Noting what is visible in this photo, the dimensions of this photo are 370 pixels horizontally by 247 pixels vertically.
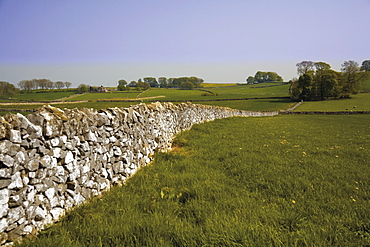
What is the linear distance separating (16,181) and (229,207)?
3418 millimetres

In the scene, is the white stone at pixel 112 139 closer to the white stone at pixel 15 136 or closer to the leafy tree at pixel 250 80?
the white stone at pixel 15 136

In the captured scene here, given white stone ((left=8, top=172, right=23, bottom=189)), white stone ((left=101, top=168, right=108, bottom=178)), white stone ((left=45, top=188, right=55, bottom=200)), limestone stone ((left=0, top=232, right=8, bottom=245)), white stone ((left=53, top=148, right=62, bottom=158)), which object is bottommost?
limestone stone ((left=0, top=232, right=8, bottom=245))

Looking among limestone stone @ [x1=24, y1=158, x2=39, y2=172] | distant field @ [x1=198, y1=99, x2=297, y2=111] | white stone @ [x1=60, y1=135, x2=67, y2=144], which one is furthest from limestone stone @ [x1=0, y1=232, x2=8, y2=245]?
distant field @ [x1=198, y1=99, x2=297, y2=111]

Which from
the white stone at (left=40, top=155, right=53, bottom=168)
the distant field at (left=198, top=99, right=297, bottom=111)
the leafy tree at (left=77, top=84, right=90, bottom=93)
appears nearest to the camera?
the white stone at (left=40, top=155, right=53, bottom=168)

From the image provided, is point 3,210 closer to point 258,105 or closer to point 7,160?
point 7,160

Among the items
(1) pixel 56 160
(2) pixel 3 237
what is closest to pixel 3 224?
(2) pixel 3 237

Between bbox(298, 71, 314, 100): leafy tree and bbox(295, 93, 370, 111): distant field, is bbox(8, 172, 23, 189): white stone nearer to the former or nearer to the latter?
bbox(295, 93, 370, 111): distant field

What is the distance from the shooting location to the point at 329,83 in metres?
69.4

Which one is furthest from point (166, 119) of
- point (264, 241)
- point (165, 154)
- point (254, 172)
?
point (264, 241)

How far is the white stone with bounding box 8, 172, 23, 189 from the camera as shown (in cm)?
295

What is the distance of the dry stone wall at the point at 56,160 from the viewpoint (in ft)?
9.68

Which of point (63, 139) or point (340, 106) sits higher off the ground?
point (63, 139)

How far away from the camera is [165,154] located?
774cm

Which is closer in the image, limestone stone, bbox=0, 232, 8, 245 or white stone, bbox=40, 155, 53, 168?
limestone stone, bbox=0, 232, 8, 245
